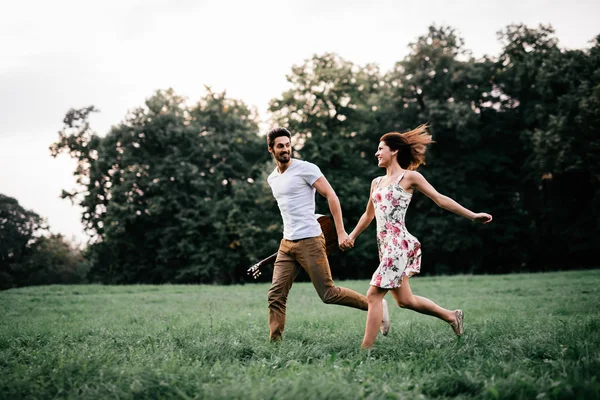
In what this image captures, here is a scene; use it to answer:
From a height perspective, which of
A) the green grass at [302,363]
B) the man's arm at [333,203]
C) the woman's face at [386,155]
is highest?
the woman's face at [386,155]

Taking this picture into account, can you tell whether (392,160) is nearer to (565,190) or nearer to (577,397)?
(577,397)

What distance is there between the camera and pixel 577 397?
9.69 ft

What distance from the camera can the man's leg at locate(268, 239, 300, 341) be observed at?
5.48 metres

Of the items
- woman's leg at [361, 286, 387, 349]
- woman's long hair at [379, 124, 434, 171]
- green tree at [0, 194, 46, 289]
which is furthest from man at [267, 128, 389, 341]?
green tree at [0, 194, 46, 289]

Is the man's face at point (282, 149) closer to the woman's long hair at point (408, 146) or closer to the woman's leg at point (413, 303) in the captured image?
the woman's long hair at point (408, 146)

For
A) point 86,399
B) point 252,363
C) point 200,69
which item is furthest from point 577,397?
point 200,69

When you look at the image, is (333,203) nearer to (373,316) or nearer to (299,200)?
(299,200)

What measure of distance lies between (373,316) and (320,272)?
839 mm

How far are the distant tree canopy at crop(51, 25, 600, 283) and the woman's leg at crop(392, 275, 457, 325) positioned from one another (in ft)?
86.6

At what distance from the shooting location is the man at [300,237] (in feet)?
17.8

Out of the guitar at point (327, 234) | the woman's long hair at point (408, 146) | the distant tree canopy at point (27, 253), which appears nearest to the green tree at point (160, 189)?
the distant tree canopy at point (27, 253)

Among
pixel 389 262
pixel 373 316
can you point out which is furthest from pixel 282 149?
pixel 373 316

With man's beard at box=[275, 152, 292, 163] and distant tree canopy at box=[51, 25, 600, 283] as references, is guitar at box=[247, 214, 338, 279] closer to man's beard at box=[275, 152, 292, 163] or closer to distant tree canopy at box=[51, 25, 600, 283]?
man's beard at box=[275, 152, 292, 163]

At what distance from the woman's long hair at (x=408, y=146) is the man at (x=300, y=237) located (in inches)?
34.2
